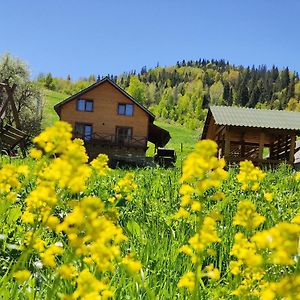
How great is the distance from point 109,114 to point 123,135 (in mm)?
2682

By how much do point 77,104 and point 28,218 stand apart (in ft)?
145

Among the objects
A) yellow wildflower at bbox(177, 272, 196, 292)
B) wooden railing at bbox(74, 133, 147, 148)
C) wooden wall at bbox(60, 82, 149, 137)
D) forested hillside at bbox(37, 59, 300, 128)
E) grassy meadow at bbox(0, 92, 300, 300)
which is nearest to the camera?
grassy meadow at bbox(0, 92, 300, 300)

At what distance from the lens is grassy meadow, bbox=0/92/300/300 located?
1.33m

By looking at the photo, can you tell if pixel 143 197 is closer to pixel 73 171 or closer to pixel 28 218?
pixel 28 218

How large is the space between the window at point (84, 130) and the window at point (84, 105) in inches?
64.0

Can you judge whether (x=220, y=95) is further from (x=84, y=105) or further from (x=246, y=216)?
(x=246, y=216)

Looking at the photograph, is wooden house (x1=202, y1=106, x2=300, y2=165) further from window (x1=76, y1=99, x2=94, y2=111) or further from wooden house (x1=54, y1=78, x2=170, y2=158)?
window (x1=76, y1=99, x2=94, y2=111)

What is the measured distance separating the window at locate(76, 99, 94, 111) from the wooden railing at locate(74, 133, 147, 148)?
282cm

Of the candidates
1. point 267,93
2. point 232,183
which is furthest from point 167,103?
point 232,183

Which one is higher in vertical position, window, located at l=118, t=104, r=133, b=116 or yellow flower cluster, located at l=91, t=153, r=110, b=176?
window, located at l=118, t=104, r=133, b=116

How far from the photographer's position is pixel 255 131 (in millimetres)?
27031

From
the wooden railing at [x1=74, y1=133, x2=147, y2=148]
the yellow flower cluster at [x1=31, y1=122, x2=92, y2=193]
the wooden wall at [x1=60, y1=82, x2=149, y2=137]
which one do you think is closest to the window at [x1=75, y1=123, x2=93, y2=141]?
the wooden railing at [x1=74, y1=133, x2=147, y2=148]

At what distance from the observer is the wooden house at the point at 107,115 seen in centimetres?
4522

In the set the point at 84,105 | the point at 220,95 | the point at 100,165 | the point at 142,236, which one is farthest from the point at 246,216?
the point at 220,95
